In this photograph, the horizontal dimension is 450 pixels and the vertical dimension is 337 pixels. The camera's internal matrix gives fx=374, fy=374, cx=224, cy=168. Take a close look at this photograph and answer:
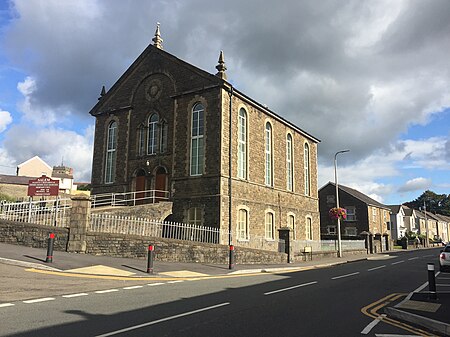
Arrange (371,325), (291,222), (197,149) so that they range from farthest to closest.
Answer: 1. (291,222)
2. (197,149)
3. (371,325)

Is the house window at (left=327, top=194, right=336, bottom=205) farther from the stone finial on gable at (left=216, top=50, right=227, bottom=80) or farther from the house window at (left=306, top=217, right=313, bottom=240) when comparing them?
the stone finial on gable at (left=216, top=50, right=227, bottom=80)

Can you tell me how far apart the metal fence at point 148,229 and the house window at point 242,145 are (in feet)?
16.7

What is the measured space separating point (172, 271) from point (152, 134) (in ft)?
49.8

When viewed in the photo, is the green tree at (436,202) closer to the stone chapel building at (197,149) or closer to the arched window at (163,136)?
the stone chapel building at (197,149)

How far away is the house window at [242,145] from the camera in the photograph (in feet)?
86.0

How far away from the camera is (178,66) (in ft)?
90.1

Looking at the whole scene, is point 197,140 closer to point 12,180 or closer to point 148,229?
point 148,229

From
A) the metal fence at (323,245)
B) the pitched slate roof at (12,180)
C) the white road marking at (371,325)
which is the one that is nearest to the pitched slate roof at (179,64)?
the metal fence at (323,245)

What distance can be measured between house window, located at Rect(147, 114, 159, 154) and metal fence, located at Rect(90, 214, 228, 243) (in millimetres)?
7118

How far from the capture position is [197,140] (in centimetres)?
2552

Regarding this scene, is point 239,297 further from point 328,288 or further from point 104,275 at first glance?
point 104,275

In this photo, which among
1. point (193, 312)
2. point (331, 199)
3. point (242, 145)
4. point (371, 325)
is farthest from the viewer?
point (331, 199)

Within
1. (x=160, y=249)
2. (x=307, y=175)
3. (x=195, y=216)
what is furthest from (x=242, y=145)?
(x=307, y=175)

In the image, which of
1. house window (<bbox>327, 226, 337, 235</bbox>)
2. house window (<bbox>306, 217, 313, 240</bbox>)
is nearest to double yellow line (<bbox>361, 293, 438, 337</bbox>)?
house window (<bbox>306, 217, 313, 240</bbox>)
